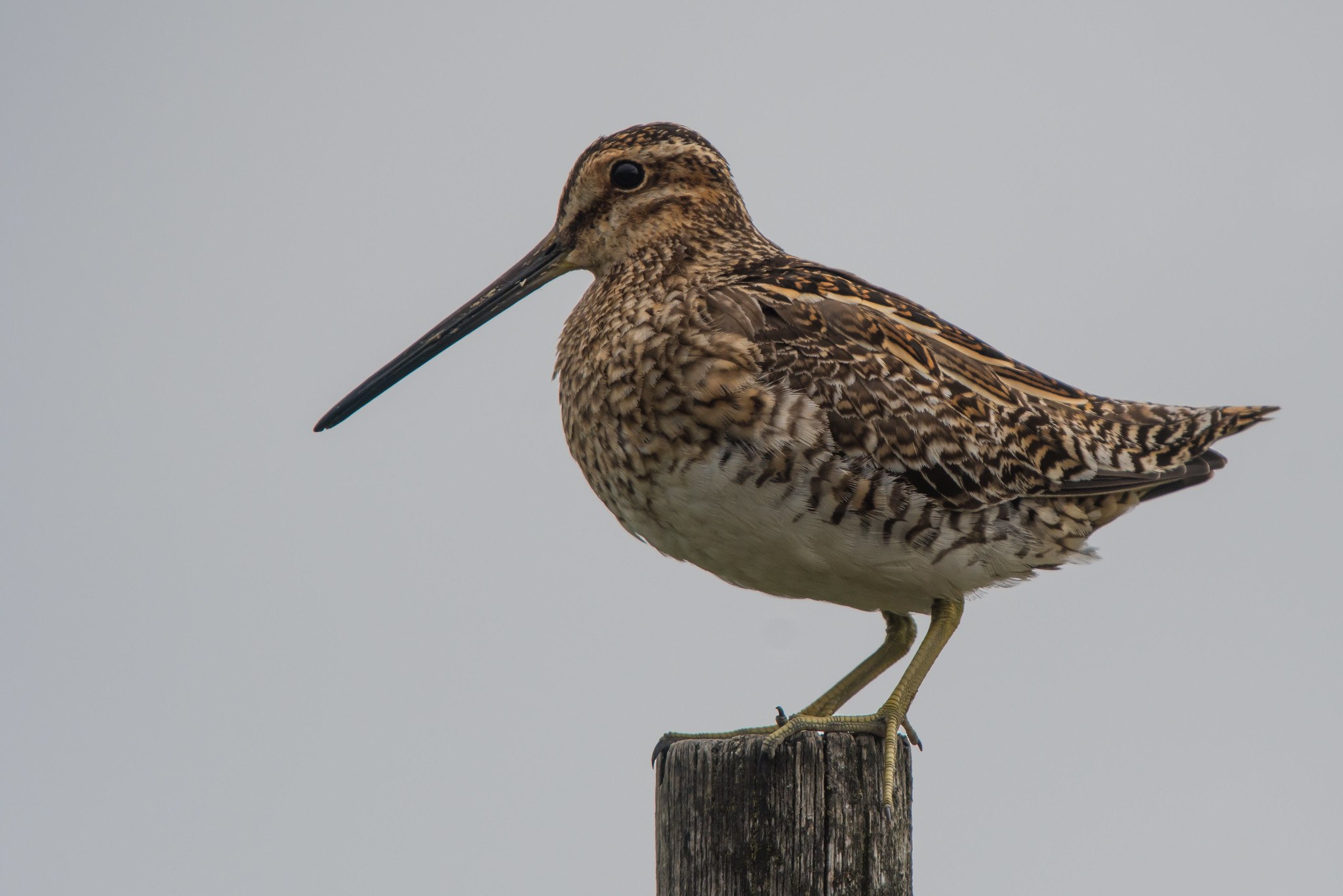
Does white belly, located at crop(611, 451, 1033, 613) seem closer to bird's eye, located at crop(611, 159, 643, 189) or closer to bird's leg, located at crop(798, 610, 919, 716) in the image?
bird's leg, located at crop(798, 610, 919, 716)

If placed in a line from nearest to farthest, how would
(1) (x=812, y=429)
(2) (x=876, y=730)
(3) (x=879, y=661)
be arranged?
(2) (x=876, y=730)
(1) (x=812, y=429)
(3) (x=879, y=661)

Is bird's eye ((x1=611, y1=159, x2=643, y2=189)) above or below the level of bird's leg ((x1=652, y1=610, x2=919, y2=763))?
above

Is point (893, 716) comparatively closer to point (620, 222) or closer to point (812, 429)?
point (812, 429)

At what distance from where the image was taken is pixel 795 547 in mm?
5285

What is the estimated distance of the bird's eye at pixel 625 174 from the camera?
641 centimetres

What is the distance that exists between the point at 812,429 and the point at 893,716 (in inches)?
39.1

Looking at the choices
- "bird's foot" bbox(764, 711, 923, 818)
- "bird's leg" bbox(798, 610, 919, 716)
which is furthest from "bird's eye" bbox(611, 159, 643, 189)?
"bird's foot" bbox(764, 711, 923, 818)

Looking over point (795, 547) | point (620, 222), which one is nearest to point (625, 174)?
point (620, 222)

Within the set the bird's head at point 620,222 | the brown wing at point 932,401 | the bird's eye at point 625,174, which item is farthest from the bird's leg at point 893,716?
the bird's eye at point 625,174

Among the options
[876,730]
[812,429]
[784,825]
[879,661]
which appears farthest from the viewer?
[879,661]

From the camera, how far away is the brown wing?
5398 millimetres

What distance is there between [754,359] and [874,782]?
63.8 inches

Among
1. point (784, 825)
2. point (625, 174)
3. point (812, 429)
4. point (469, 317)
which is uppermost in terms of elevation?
point (625, 174)

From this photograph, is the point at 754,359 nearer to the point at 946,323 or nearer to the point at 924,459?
the point at 924,459
